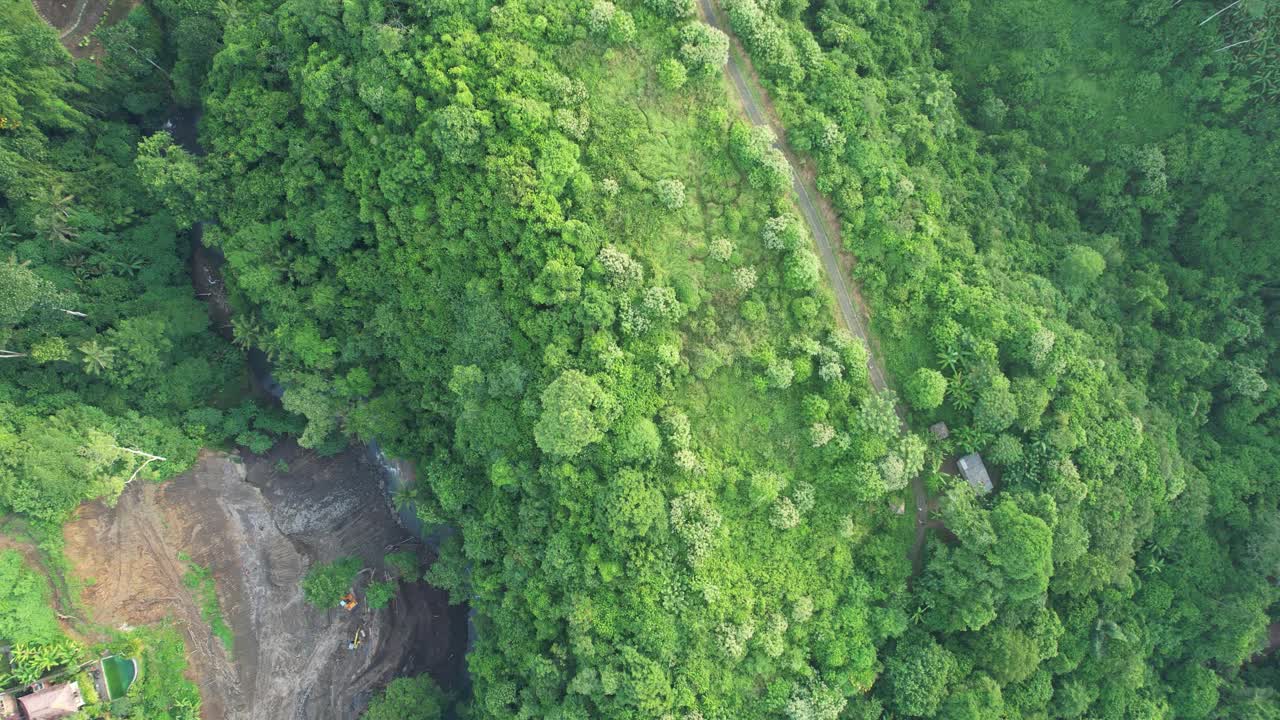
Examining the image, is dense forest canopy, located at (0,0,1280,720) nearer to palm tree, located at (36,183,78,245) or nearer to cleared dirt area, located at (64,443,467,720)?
palm tree, located at (36,183,78,245)

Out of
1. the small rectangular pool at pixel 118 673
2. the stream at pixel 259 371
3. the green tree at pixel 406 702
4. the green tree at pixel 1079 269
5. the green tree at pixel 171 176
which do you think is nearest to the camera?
the small rectangular pool at pixel 118 673

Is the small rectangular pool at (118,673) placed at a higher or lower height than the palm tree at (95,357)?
lower

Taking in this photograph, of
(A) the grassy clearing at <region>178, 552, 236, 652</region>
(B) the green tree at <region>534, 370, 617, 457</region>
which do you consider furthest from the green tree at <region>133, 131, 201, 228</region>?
(B) the green tree at <region>534, 370, 617, 457</region>

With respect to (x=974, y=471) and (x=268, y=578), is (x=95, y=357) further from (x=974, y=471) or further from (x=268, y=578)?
(x=974, y=471)

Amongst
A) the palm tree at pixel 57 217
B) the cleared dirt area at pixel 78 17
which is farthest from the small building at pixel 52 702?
the cleared dirt area at pixel 78 17

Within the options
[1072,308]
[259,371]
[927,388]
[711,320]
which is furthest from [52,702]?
[1072,308]

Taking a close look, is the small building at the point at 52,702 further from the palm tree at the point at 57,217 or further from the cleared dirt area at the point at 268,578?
the palm tree at the point at 57,217
